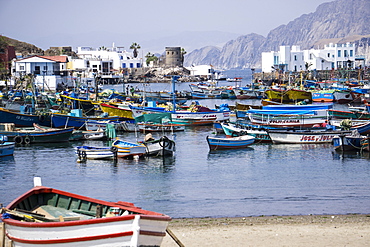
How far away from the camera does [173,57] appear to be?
577 ft

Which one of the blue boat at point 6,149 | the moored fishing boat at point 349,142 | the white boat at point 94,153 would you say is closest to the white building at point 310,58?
the moored fishing boat at point 349,142

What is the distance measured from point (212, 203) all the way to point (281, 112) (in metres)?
23.2

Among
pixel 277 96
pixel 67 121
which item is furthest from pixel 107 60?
pixel 67 121

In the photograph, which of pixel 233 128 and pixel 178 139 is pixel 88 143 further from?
pixel 233 128

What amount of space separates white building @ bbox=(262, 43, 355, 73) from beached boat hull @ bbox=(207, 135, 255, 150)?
87547mm

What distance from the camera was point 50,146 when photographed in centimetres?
3584

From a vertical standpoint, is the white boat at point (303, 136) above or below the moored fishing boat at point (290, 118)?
below

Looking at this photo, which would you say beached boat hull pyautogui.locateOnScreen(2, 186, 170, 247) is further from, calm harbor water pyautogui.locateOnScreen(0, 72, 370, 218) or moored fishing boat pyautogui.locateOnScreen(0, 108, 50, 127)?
moored fishing boat pyautogui.locateOnScreen(0, 108, 50, 127)

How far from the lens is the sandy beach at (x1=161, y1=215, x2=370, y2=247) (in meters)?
14.0

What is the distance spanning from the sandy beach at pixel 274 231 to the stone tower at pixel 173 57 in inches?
6338

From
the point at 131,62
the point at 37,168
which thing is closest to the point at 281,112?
the point at 37,168

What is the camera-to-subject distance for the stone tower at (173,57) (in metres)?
176

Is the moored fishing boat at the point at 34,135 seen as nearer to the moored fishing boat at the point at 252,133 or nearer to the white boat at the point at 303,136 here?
the moored fishing boat at the point at 252,133

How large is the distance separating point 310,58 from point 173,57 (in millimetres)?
62271
